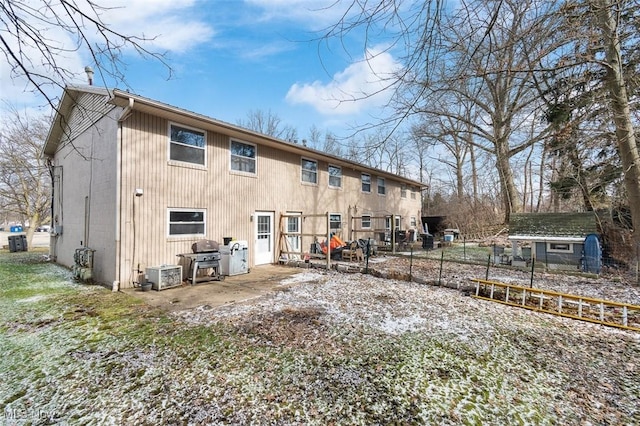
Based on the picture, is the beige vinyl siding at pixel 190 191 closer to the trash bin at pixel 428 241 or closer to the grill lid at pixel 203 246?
the grill lid at pixel 203 246

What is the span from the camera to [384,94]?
3225 millimetres

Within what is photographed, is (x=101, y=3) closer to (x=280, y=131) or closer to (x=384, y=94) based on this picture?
(x=384, y=94)

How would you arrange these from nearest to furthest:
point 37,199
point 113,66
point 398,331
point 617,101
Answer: point 113,66, point 398,331, point 617,101, point 37,199

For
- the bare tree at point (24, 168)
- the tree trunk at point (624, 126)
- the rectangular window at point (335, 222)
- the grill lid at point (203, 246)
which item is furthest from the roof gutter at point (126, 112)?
the bare tree at point (24, 168)

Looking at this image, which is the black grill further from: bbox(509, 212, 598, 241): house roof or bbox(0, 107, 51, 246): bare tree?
bbox(0, 107, 51, 246): bare tree

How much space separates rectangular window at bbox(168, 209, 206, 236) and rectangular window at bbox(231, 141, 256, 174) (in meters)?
1.97

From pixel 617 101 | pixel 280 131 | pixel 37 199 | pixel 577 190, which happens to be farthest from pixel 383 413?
pixel 280 131

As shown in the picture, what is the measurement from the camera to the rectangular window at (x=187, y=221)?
7.55 m

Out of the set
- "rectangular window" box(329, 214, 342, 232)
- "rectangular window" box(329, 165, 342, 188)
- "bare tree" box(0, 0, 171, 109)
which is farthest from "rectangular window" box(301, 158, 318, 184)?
"bare tree" box(0, 0, 171, 109)

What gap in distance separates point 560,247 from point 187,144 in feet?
37.9

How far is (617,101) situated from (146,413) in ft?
30.8

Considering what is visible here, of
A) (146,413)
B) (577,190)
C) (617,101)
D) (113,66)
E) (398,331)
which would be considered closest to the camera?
(146,413)

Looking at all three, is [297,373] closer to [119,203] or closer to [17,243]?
[119,203]

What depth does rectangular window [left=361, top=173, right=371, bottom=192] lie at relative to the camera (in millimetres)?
15766
